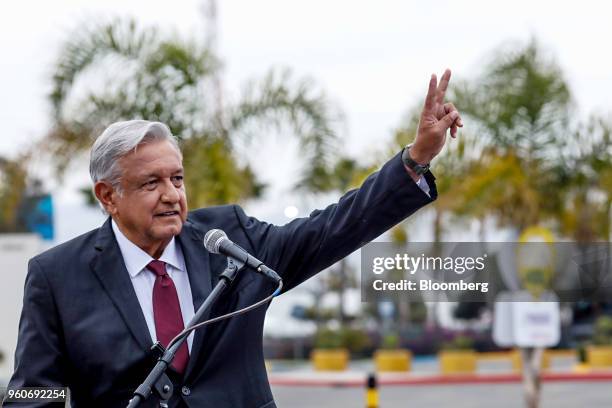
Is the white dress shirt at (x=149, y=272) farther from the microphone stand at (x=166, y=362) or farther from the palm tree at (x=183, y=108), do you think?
the palm tree at (x=183, y=108)

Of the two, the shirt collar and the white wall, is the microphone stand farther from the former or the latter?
the white wall

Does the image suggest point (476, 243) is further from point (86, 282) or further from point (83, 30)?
point (83, 30)

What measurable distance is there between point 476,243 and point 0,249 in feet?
38.5

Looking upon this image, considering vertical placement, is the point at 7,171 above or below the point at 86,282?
above

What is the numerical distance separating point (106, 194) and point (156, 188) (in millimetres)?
183

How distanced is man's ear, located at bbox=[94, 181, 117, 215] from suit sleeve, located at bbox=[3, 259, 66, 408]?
0.80 feet

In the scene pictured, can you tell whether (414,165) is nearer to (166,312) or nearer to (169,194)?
(169,194)

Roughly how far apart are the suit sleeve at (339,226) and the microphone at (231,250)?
0.78 feet

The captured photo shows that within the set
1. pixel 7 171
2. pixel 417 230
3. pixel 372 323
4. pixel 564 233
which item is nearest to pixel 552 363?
pixel 564 233

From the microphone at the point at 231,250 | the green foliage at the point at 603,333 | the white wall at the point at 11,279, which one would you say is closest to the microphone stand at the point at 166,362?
the microphone at the point at 231,250

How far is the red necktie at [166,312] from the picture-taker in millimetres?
2979

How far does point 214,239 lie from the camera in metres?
2.93

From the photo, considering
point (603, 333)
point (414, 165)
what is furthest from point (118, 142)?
point (603, 333)

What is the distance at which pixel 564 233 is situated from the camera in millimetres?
18609
